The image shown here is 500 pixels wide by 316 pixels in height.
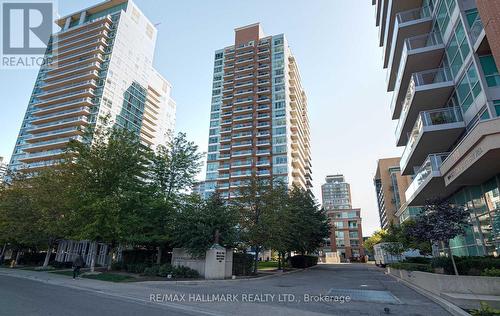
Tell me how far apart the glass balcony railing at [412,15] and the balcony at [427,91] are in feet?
18.1

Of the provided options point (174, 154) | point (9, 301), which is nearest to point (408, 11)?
point (174, 154)

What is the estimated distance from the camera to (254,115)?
87375mm

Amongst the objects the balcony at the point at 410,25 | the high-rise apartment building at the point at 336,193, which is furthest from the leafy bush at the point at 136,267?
the high-rise apartment building at the point at 336,193

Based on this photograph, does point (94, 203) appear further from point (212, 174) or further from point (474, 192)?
point (212, 174)

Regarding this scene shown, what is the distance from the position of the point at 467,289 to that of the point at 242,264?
15429 mm

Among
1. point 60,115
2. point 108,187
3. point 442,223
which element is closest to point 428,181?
point 442,223

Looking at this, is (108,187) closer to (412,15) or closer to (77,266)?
(77,266)

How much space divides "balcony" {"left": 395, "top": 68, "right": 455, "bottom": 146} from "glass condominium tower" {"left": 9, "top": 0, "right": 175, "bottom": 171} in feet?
216

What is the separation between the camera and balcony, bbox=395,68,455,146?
19562 mm

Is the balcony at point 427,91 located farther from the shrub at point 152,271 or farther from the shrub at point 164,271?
the shrub at point 152,271

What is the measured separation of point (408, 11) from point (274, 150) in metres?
58.0

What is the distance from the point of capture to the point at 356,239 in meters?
103

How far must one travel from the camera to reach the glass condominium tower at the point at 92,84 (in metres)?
75.8

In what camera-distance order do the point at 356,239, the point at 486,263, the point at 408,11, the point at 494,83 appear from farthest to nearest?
the point at 356,239, the point at 408,11, the point at 494,83, the point at 486,263
